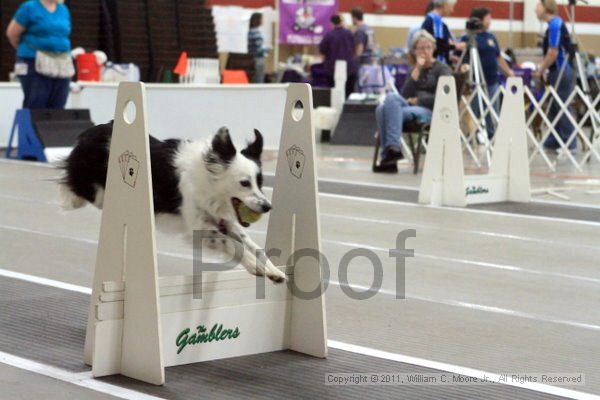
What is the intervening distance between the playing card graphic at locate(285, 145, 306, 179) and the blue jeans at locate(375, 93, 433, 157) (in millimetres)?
6094

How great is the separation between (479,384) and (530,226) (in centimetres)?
380

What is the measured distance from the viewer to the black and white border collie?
12.7 ft

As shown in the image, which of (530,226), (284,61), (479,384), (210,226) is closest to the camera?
(479,384)

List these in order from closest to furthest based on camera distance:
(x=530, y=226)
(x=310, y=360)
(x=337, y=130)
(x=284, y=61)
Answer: (x=310, y=360) → (x=530, y=226) → (x=337, y=130) → (x=284, y=61)

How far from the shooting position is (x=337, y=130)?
1417 cm

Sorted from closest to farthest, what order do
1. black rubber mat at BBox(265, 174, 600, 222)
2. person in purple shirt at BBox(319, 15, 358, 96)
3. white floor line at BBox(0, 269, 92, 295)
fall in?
white floor line at BBox(0, 269, 92, 295)
black rubber mat at BBox(265, 174, 600, 222)
person in purple shirt at BBox(319, 15, 358, 96)

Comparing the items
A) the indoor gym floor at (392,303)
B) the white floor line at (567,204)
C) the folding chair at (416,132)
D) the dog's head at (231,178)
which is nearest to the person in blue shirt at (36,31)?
the indoor gym floor at (392,303)

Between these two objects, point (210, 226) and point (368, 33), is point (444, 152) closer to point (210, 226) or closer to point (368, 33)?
point (210, 226)

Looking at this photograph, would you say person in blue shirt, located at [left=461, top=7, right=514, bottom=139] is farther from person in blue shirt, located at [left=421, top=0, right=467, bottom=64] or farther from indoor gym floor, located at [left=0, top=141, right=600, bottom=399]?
indoor gym floor, located at [left=0, top=141, right=600, bottom=399]

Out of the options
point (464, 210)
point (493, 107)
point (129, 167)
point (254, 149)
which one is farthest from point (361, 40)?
point (129, 167)

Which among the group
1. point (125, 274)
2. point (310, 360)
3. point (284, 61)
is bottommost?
point (310, 360)

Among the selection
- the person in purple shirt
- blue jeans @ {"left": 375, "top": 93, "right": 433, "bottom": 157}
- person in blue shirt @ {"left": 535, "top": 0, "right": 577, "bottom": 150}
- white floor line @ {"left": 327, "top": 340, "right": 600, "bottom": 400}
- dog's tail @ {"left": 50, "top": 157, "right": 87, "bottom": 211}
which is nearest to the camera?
white floor line @ {"left": 327, "top": 340, "right": 600, "bottom": 400}

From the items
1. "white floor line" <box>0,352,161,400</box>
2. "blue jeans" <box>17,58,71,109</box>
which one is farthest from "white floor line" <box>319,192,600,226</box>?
"white floor line" <box>0,352,161,400</box>

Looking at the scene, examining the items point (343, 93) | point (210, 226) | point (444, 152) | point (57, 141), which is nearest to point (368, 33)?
point (343, 93)
